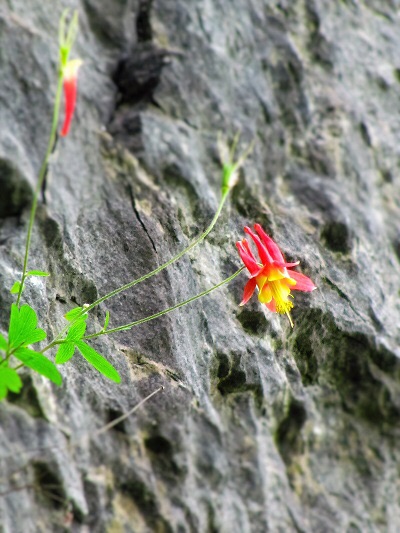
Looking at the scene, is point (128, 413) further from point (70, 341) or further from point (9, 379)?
point (9, 379)

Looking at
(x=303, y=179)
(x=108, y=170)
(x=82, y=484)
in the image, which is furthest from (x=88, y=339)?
(x=303, y=179)

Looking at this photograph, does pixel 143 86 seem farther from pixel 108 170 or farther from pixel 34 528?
pixel 34 528

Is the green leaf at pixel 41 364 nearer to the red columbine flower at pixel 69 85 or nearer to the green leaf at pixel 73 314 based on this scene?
the green leaf at pixel 73 314

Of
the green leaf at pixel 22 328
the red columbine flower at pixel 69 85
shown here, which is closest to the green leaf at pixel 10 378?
the green leaf at pixel 22 328

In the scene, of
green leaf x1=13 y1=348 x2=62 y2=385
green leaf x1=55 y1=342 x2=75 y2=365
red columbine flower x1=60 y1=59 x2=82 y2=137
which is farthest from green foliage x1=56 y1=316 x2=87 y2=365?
red columbine flower x1=60 y1=59 x2=82 y2=137

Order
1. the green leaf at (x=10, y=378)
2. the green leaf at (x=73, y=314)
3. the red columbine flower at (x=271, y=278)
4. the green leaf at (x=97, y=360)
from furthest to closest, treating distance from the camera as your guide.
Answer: the red columbine flower at (x=271, y=278), the green leaf at (x=73, y=314), the green leaf at (x=97, y=360), the green leaf at (x=10, y=378)

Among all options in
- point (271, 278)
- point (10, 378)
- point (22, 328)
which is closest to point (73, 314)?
point (22, 328)

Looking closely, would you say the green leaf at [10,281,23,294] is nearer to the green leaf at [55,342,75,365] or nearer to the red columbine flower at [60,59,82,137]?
the green leaf at [55,342,75,365]
